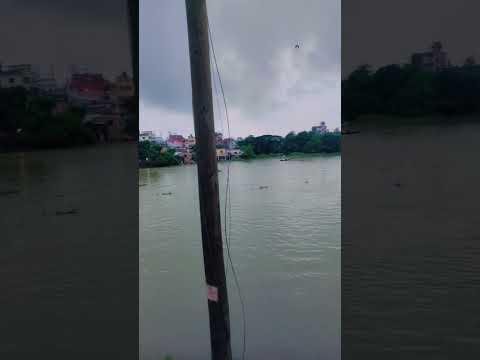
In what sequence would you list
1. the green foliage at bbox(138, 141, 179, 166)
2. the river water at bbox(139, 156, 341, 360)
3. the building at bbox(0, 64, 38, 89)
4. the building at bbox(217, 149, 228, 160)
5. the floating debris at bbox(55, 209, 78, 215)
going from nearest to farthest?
the building at bbox(217, 149, 228, 160) < the river water at bbox(139, 156, 341, 360) < the building at bbox(0, 64, 38, 89) < the floating debris at bbox(55, 209, 78, 215) < the green foliage at bbox(138, 141, 179, 166)

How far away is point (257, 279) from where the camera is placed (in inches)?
132

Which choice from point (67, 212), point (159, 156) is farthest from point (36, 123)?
point (159, 156)

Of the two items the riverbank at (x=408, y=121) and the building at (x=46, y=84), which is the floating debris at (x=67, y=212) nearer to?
the building at (x=46, y=84)

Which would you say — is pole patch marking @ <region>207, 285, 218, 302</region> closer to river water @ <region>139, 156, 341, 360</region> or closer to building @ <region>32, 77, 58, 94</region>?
river water @ <region>139, 156, 341, 360</region>

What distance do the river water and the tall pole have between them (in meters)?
0.82

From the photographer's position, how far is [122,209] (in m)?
3.93

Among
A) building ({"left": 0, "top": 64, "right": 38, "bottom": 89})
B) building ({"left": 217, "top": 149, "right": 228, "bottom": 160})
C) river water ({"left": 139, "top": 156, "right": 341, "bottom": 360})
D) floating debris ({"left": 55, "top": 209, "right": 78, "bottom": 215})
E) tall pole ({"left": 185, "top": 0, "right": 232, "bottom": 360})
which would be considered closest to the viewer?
tall pole ({"left": 185, "top": 0, "right": 232, "bottom": 360})

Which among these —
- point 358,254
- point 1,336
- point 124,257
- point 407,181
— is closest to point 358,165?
point 407,181

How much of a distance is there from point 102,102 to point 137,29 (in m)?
1.59

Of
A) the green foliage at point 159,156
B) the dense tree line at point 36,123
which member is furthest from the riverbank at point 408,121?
the green foliage at point 159,156

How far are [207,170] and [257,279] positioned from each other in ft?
8.24

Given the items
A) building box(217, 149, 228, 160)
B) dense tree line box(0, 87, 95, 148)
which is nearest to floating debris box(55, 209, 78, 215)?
dense tree line box(0, 87, 95, 148)

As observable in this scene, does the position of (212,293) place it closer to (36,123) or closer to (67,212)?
(67,212)

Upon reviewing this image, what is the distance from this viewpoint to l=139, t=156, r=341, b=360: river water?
6.73 feet
